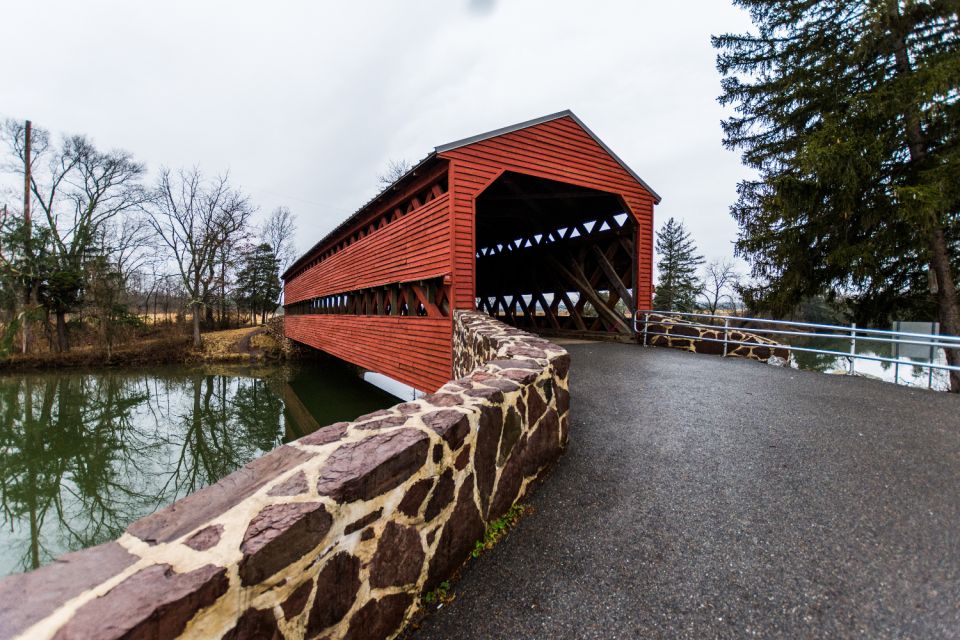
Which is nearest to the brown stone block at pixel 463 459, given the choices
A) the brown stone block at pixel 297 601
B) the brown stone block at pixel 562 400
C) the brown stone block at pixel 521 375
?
the brown stone block at pixel 521 375

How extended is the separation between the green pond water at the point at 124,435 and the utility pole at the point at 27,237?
2716mm

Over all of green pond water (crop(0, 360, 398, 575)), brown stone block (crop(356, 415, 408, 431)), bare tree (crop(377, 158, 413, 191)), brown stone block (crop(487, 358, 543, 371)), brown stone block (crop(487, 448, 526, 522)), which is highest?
bare tree (crop(377, 158, 413, 191))

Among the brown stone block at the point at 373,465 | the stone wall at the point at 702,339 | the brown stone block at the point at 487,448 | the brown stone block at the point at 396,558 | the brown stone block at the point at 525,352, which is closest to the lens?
the brown stone block at the point at 373,465

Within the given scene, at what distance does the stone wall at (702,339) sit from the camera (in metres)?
7.07

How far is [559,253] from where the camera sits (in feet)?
35.5

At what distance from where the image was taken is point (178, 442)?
9.80m

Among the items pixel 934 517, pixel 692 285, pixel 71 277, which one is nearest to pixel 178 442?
pixel 934 517

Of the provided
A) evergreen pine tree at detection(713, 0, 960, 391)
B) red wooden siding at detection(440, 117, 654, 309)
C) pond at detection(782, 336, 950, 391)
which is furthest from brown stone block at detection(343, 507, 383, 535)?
pond at detection(782, 336, 950, 391)

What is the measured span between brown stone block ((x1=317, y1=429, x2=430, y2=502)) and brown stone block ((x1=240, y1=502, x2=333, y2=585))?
0.10m

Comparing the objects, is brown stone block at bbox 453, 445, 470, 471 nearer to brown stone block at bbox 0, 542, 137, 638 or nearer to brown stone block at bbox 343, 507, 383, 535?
brown stone block at bbox 343, 507, 383, 535

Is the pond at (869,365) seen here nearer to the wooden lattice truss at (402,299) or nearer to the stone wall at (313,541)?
the wooden lattice truss at (402,299)

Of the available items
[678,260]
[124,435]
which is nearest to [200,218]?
[124,435]

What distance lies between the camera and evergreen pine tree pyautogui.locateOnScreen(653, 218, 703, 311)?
31078mm

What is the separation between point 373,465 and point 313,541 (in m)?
0.32
